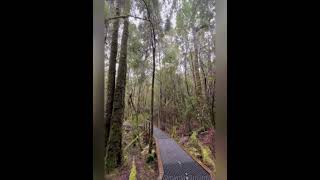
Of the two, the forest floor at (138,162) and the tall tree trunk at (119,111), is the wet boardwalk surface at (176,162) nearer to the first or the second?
the forest floor at (138,162)

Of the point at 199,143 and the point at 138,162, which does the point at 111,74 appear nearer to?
the point at 138,162

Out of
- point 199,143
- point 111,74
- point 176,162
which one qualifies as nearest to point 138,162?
point 176,162

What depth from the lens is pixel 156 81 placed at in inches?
51.8

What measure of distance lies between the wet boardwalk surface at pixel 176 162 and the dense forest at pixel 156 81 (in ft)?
0.10

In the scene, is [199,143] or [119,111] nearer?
[119,111]

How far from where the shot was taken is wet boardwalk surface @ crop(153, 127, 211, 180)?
1229 millimetres

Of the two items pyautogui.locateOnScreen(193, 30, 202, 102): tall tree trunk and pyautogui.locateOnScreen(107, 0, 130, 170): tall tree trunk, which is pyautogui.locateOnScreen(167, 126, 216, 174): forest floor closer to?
pyautogui.locateOnScreen(193, 30, 202, 102): tall tree trunk

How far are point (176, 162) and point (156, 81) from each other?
0.47 meters

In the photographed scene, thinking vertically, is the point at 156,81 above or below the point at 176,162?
above
